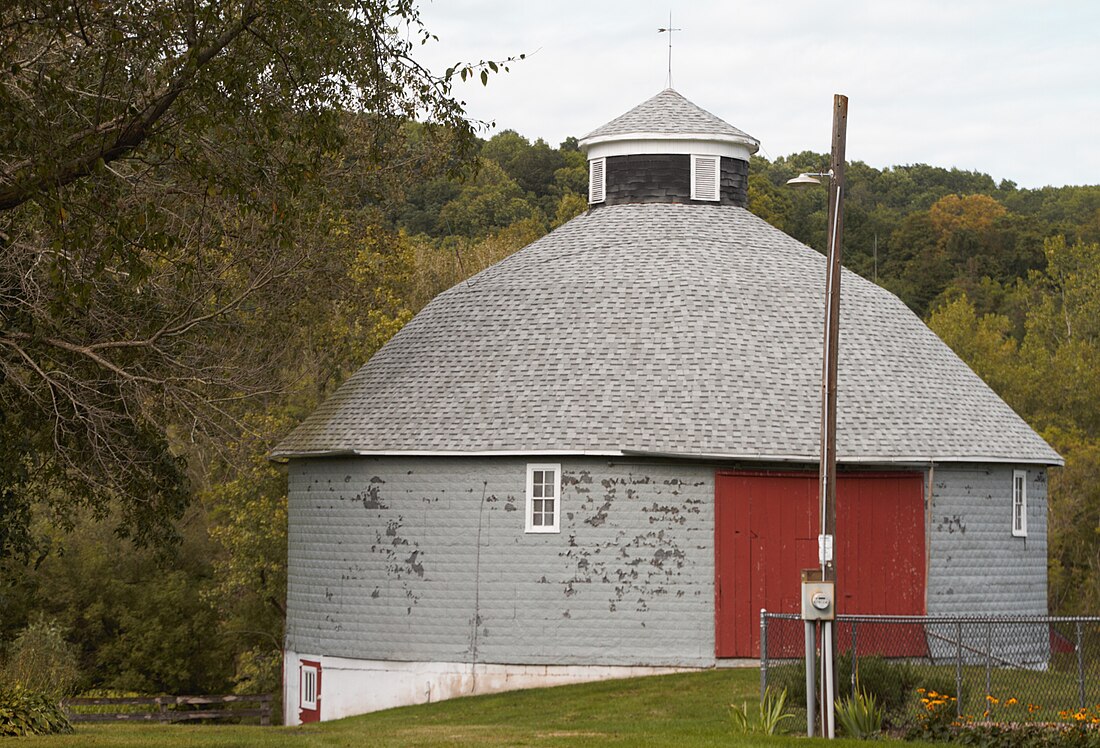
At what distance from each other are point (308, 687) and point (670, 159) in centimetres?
1182

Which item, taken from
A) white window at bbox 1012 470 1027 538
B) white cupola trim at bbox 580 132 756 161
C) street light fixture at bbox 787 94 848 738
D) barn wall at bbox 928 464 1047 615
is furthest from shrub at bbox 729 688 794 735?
white cupola trim at bbox 580 132 756 161

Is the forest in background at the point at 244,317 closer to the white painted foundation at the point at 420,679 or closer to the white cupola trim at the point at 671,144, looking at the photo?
the white cupola trim at the point at 671,144

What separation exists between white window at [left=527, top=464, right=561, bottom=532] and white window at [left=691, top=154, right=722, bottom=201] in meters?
8.09

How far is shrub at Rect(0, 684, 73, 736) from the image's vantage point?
668 inches

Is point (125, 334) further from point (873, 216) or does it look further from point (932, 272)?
point (873, 216)

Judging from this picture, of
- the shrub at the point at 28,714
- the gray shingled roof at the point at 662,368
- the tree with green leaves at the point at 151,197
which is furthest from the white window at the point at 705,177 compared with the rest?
the shrub at the point at 28,714

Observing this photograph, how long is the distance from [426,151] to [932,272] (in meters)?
35.7

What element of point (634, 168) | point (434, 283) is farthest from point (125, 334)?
point (434, 283)

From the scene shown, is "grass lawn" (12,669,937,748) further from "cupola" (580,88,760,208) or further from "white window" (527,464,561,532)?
"cupola" (580,88,760,208)

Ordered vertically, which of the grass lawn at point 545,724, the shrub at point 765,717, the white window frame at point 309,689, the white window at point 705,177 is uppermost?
the white window at point 705,177

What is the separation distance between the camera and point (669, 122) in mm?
30078

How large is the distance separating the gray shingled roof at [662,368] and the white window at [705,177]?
49.1 inches

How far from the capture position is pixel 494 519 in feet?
78.0

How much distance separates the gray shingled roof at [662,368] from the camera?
23.7 m
